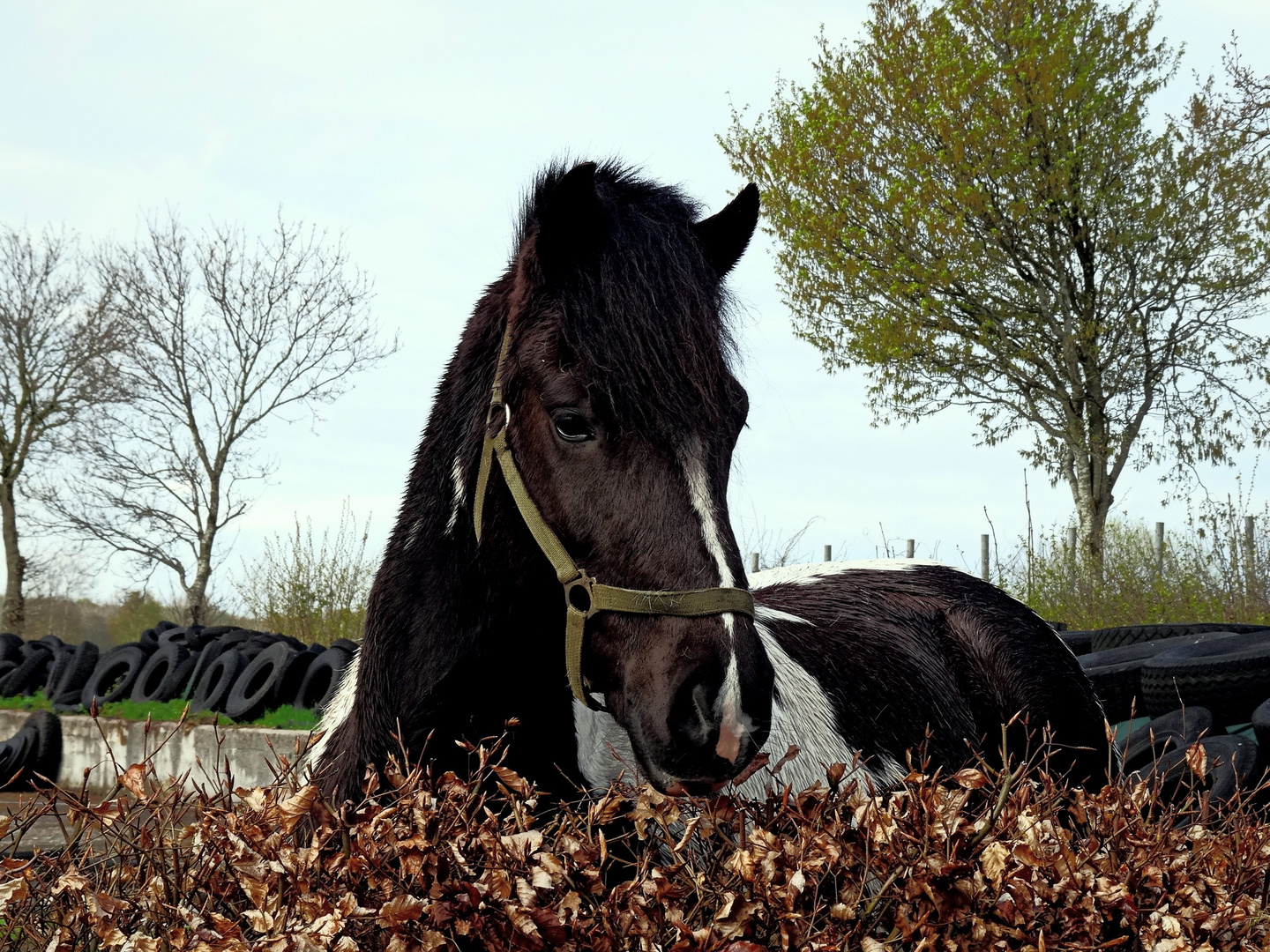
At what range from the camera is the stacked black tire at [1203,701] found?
4.70 m

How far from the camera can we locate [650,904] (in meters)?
1.73

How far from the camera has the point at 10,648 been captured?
44.8 feet

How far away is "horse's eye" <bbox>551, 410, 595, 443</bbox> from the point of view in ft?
7.34

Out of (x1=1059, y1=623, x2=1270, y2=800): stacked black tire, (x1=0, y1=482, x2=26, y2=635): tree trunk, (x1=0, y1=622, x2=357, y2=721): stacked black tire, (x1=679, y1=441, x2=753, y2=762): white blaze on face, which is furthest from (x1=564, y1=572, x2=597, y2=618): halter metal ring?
(x1=0, y1=482, x2=26, y2=635): tree trunk

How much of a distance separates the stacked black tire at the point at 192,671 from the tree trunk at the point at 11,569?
11.9 metres

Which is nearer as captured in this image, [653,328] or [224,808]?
[224,808]

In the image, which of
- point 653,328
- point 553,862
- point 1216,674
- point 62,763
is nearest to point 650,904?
point 553,862

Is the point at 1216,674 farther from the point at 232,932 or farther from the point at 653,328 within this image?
the point at 232,932

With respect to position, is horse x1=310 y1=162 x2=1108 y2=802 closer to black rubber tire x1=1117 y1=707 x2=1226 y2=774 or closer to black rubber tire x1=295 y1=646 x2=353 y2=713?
black rubber tire x1=1117 y1=707 x2=1226 y2=774

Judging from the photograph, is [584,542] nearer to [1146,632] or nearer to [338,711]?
[338,711]

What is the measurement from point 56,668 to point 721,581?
1249 centimetres

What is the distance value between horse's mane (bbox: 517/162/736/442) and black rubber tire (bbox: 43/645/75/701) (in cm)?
1172

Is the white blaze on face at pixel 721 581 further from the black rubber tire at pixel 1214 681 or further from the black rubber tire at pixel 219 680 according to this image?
the black rubber tire at pixel 219 680

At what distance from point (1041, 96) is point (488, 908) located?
63.3 feet
